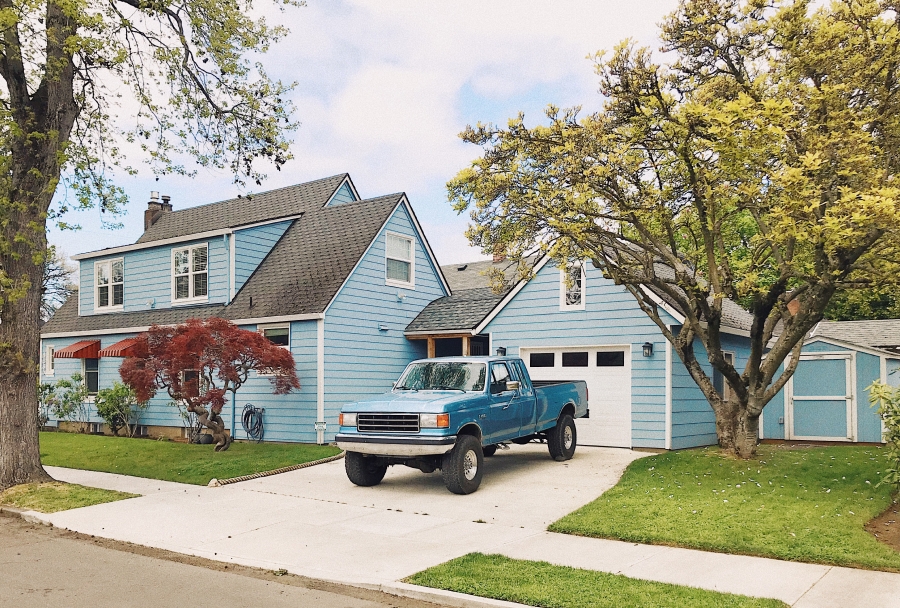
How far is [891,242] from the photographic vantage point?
10523mm

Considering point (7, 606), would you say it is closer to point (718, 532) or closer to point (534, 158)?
point (718, 532)

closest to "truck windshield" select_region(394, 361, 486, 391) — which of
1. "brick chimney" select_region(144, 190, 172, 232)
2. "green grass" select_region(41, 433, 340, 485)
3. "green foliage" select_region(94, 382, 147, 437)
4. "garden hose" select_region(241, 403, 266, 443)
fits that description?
"green grass" select_region(41, 433, 340, 485)

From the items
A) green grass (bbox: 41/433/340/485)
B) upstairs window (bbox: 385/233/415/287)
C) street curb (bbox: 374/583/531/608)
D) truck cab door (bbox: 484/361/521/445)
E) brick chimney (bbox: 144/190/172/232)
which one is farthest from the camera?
brick chimney (bbox: 144/190/172/232)

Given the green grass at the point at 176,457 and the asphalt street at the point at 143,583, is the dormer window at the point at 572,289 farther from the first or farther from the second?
the asphalt street at the point at 143,583

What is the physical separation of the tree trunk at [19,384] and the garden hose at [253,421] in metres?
5.78

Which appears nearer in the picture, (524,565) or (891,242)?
(524,565)

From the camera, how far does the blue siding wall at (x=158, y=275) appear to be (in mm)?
19734

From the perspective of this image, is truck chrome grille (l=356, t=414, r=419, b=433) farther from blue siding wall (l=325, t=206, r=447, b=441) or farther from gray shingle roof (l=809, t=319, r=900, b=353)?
gray shingle roof (l=809, t=319, r=900, b=353)

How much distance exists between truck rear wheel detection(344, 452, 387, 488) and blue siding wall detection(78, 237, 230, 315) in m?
9.16

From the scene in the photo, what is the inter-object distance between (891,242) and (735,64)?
378 centimetres

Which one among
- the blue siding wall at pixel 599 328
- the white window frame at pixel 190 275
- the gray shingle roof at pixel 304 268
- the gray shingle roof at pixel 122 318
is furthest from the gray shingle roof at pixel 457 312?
the white window frame at pixel 190 275

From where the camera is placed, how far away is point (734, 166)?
10.2 meters

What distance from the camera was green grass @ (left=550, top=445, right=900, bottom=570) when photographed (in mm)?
7719

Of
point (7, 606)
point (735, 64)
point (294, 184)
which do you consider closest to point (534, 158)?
point (735, 64)
